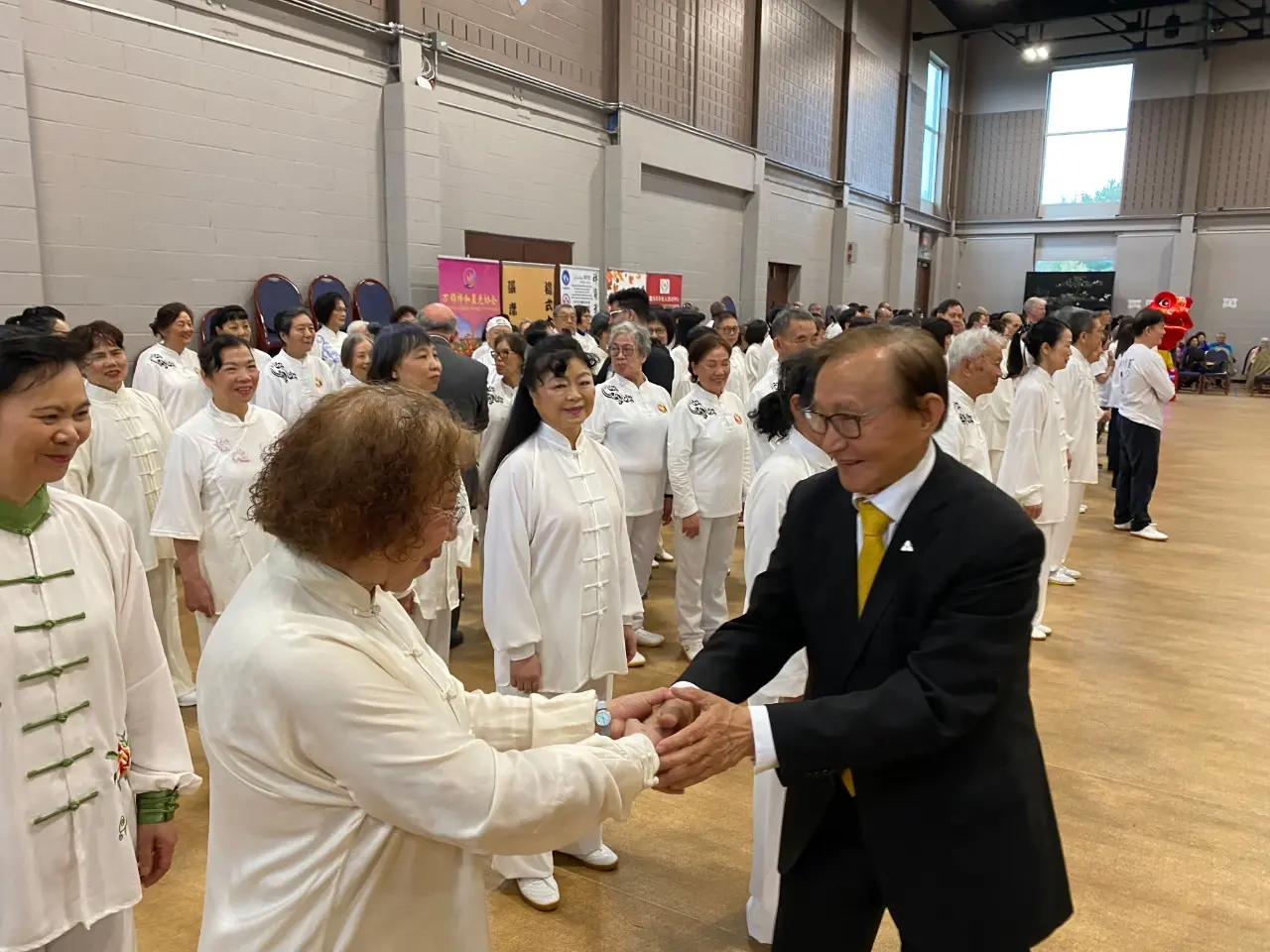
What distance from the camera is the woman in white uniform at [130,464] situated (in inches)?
153

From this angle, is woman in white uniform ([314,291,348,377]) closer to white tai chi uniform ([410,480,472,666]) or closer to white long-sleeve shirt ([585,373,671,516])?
white long-sleeve shirt ([585,373,671,516])

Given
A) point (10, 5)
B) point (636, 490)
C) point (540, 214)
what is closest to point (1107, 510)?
point (636, 490)

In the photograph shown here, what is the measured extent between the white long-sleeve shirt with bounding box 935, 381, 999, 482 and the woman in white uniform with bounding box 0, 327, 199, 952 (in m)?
3.10

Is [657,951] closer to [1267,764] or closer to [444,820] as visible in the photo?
[444,820]

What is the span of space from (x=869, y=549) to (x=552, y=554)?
1.39 meters

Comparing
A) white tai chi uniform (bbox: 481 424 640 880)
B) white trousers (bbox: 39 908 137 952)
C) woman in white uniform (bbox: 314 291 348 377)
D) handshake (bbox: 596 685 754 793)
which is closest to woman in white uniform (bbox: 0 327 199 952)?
white trousers (bbox: 39 908 137 952)

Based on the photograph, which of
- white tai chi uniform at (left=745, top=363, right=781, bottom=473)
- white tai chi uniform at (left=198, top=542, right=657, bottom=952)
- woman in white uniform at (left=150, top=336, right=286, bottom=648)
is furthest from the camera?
white tai chi uniform at (left=745, top=363, right=781, bottom=473)

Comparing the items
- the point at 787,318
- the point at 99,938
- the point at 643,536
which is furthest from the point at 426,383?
the point at 787,318

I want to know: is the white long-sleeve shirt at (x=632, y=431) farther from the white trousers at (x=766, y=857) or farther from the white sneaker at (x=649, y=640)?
the white trousers at (x=766, y=857)

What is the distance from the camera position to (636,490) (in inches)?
193

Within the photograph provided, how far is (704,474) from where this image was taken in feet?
15.8

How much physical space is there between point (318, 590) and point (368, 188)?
771 centimetres

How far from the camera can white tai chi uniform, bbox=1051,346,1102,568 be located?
5.73 metres

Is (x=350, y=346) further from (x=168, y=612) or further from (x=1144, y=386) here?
(x=1144, y=386)
